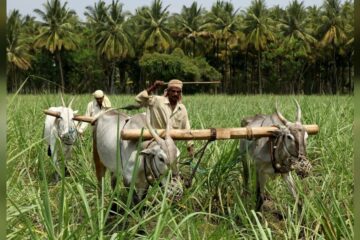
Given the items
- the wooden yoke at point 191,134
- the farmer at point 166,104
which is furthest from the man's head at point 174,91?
the wooden yoke at point 191,134

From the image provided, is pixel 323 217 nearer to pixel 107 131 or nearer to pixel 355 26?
pixel 355 26

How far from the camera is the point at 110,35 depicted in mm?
38781

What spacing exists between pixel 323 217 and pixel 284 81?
38.8 m

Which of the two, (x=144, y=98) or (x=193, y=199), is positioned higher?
(x=144, y=98)

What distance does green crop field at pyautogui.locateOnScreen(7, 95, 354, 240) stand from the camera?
2.04 metres

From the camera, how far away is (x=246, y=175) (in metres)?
4.57

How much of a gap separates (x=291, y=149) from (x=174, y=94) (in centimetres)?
109

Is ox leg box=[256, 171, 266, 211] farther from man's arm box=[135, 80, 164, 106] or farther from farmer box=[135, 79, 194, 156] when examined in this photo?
man's arm box=[135, 80, 164, 106]

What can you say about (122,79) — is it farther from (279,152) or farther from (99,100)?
(279,152)

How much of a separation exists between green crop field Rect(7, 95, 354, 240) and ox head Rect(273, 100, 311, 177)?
11 centimetres

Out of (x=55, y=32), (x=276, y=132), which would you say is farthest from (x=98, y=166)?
(x=55, y=32)

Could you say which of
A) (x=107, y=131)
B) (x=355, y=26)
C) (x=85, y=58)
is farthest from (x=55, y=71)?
(x=355, y=26)

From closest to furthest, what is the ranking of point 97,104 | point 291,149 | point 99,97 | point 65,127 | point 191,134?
1. point 191,134
2. point 291,149
3. point 65,127
4. point 99,97
5. point 97,104

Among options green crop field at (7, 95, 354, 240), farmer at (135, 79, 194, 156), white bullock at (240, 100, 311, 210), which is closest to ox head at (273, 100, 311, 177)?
white bullock at (240, 100, 311, 210)
